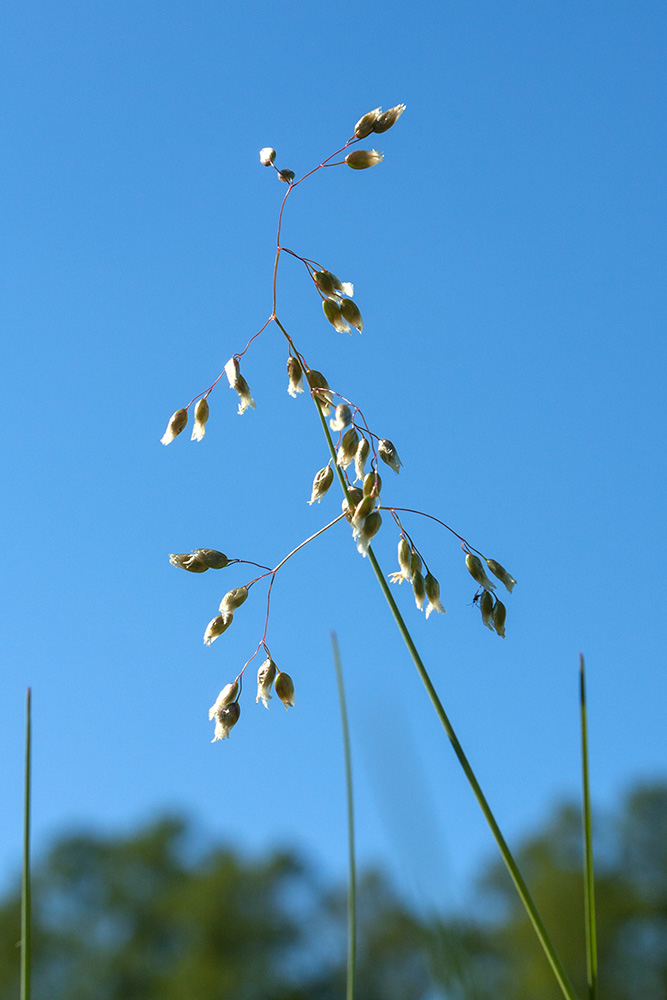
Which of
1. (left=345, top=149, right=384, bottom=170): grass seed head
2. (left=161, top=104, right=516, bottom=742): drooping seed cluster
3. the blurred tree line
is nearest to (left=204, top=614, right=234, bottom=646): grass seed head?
(left=161, top=104, right=516, bottom=742): drooping seed cluster

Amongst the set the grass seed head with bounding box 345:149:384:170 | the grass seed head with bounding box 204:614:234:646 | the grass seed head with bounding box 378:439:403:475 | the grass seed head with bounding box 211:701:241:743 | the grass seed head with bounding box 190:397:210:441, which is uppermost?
the grass seed head with bounding box 345:149:384:170

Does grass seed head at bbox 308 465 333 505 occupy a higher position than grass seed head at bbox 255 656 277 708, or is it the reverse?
grass seed head at bbox 308 465 333 505

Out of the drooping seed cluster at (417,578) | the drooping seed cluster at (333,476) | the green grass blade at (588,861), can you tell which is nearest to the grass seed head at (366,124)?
the drooping seed cluster at (333,476)

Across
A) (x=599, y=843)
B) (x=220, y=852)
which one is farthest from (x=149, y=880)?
(x=599, y=843)

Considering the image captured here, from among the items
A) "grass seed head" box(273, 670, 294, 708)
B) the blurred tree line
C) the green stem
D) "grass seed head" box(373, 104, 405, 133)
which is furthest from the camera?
the blurred tree line

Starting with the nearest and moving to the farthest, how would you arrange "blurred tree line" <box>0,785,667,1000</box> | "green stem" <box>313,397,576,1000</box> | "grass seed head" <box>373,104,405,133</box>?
"green stem" <box>313,397,576,1000</box>, "grass seed head" <box>373,104,405,133</box>, "blurred tree line" <box>0,785,667,1000</box>

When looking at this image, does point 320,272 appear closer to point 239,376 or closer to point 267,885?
point 239,376

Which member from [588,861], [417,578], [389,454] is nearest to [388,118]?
[389,454]

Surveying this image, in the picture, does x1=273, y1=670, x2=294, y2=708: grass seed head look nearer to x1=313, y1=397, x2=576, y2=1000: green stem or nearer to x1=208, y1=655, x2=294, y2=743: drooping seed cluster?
x1=208, y1=655, x2=294, y2=743: drooping seed cluster
